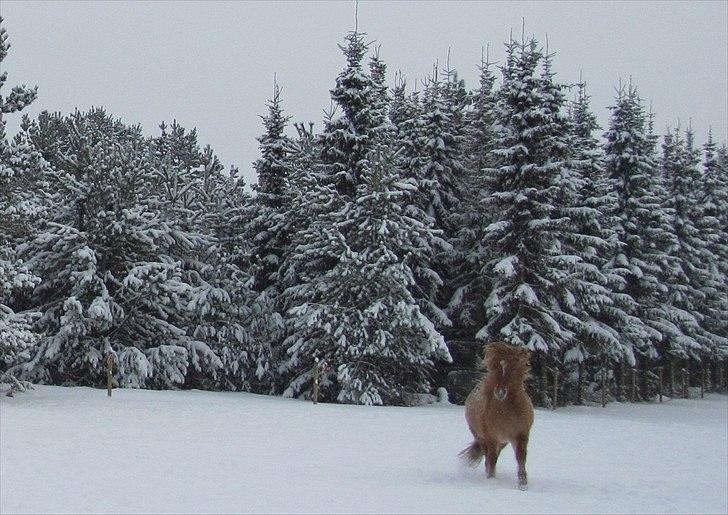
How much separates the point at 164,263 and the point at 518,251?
1188cm

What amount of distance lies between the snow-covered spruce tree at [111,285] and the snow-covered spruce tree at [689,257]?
22987 millimetres

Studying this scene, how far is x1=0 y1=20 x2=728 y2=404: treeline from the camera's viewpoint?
2450cm

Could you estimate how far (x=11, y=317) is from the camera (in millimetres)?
18953

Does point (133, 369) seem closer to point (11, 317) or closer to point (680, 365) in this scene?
point (11, 317)

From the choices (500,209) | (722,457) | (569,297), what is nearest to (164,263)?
(500,209)

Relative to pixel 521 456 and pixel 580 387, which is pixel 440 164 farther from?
pixel 521 456

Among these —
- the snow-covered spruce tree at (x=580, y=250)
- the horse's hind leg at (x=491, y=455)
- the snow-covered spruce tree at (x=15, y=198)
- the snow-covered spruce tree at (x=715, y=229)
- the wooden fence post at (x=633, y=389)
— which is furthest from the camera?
the snow-covered spruce tree at (x=715, y=229)

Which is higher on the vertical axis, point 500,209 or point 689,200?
point 689,200

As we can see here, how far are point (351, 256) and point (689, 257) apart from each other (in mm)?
22565

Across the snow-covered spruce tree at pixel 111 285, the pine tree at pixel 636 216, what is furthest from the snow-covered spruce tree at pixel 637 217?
the snow-covered spruce tree at pixel 111 285

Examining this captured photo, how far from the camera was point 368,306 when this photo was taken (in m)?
25.0

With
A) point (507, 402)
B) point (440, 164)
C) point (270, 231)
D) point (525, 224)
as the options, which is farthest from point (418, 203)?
point (507, 402)

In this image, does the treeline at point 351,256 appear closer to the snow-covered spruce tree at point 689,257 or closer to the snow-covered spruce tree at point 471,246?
the snow-covered spruce tree at point 471,246

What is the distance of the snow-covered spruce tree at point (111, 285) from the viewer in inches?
955
